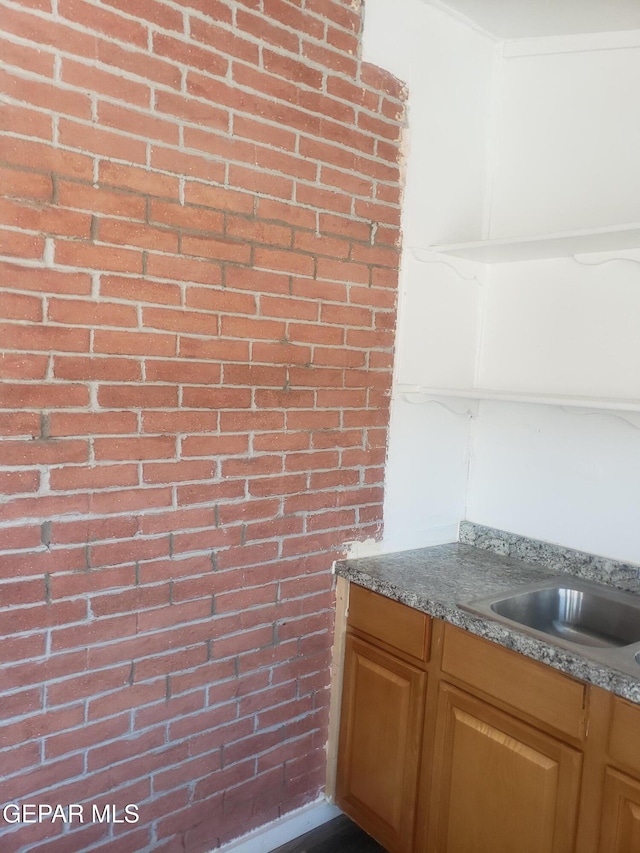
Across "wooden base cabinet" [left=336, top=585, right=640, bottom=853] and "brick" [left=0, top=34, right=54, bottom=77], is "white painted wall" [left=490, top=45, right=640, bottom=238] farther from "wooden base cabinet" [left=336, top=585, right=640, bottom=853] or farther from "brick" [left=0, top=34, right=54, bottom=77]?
"brick" [left=0, top=34, right=54, bottom=77]

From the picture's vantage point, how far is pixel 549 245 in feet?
6.53

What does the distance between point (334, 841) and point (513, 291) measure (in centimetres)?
197

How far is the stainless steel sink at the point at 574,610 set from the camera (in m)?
1.85

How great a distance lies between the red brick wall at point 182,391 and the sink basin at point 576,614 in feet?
1.80

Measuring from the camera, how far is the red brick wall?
1.44 metres

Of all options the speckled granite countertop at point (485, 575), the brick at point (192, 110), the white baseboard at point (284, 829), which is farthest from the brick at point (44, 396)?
the white baseboard at point (284, 829)

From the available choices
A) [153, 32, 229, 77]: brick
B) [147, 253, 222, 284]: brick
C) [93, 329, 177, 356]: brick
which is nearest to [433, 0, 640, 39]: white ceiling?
[153, 32, 229, 77]: brick

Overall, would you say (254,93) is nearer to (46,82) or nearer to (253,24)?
(253,24)

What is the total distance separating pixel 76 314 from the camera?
1473 millimetres

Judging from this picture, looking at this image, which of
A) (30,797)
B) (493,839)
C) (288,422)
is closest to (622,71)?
(288,422)

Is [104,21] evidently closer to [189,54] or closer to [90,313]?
[189,54]

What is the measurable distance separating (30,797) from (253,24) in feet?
6.67

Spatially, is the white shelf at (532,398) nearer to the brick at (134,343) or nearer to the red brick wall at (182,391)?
the red brick wall at (182,391)

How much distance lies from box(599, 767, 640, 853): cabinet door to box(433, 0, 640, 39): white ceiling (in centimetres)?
206
